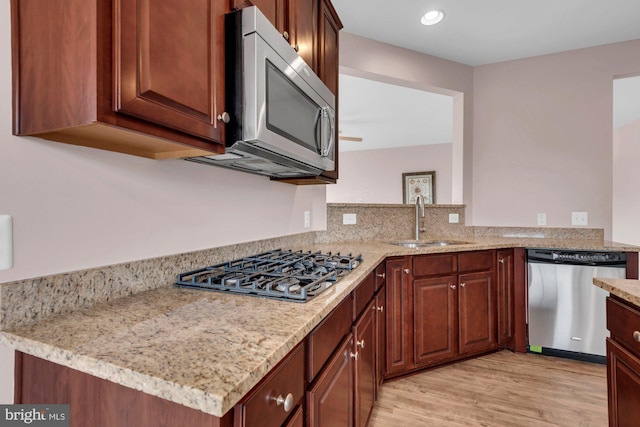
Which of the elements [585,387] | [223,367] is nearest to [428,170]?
[585,387]

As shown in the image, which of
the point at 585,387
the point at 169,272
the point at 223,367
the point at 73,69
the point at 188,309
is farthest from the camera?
the point at 585,387

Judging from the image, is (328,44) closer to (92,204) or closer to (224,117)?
(224,117)

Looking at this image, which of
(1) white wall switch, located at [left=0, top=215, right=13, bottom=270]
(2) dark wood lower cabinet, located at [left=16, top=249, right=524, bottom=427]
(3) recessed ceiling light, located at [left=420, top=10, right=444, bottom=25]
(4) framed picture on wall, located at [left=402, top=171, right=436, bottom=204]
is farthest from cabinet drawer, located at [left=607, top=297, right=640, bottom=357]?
(4) framed picture on wall, located at [left=402, top=171, right=436, bottom=204]

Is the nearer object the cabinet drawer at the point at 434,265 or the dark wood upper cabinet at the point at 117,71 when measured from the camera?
the dark wood upper cabinet at the point at 117,71

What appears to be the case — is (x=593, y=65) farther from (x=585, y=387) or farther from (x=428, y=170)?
(x=428, y=170)

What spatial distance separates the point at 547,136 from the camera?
9.43 ft

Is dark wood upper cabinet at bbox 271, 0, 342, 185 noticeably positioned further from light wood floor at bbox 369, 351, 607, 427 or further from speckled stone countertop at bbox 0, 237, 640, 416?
light wood floor at bbox 369, 351, 607, 427

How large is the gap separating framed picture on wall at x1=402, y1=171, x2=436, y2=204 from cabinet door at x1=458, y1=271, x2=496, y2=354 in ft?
11.6

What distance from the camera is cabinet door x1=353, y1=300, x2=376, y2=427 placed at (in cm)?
131

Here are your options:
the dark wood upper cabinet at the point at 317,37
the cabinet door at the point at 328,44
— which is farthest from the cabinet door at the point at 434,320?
the cabinet door at the point at 328,44

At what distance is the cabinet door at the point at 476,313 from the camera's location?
225 cm

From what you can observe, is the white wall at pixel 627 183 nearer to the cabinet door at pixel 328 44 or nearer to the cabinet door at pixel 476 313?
the cabinet door at pixel 476 313

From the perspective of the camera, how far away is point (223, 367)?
1.82 ft

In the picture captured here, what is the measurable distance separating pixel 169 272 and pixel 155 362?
0.64 metres
